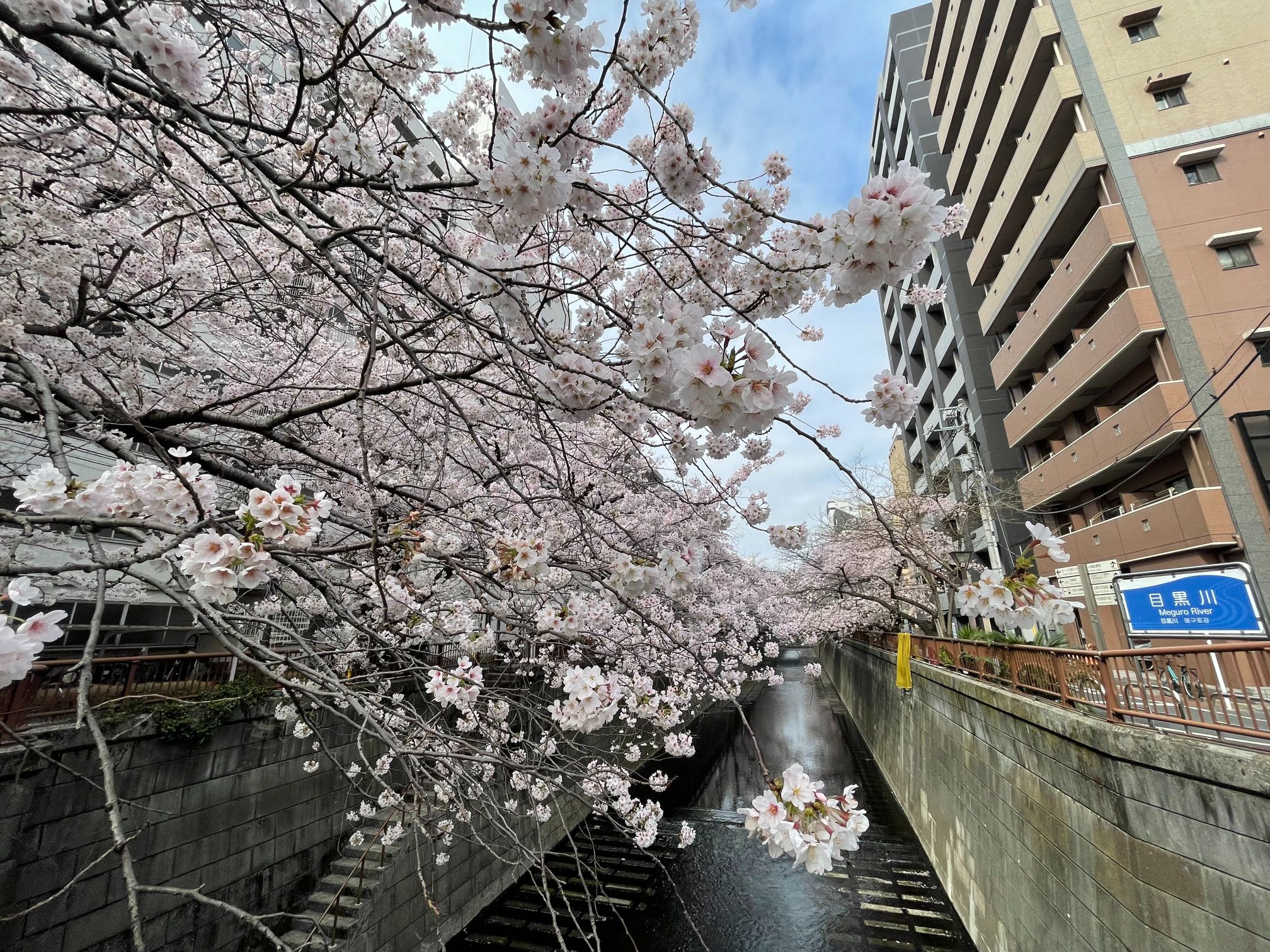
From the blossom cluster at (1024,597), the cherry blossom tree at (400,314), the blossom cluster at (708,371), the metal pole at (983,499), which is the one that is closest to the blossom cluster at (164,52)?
the cherry blossom tree at (400,314)

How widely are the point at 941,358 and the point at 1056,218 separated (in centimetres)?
1055

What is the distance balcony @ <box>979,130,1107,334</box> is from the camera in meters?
13.8

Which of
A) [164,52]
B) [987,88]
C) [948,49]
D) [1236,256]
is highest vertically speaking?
[948,49]

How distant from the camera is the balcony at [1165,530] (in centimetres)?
1130

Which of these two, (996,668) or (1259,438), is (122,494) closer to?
(996,668)

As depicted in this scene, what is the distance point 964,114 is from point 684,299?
2466cm

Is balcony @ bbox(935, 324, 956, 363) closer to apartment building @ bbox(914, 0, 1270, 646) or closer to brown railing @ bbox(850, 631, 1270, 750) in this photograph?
apartment building @ bbox(914, 0, 1270, 646)

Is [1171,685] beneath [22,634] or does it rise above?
beneath

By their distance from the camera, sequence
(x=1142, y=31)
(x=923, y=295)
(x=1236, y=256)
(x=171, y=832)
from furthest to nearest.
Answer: (x=1142, y=31) → (x=1236, y=256) → (x=923, y=295) → (x=171, y=832)

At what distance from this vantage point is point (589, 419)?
2.45 m

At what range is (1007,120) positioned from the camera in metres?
17.2

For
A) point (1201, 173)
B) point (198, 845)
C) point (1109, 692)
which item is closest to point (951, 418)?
point (1201, 173)

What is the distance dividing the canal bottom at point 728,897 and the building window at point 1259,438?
410 inches

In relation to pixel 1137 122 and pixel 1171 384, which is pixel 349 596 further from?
pixel 1137 122
